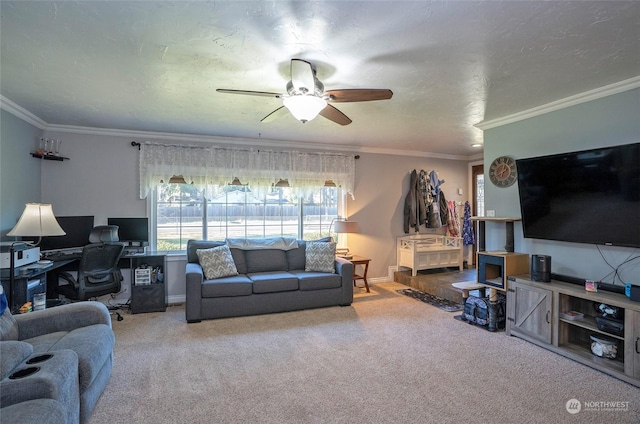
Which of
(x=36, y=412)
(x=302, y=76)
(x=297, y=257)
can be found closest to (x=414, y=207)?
(x=297, y=257)

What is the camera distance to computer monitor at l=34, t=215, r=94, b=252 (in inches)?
149

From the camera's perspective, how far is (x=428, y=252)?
5.57m

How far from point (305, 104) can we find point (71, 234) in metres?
3.54

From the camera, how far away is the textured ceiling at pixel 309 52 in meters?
1.78

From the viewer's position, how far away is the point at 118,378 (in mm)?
2518

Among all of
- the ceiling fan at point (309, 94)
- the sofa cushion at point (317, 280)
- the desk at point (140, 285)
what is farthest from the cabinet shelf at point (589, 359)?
the desk at point (140, 285)

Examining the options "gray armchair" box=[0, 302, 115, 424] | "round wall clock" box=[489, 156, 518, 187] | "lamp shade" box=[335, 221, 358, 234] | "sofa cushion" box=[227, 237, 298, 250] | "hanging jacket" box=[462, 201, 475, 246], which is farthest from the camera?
"hanging jacket" box=[462, 201, 475, 246]

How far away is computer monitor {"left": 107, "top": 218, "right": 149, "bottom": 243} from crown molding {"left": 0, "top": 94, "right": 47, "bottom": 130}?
1.37 m

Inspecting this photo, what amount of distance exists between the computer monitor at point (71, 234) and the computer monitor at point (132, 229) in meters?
0.26

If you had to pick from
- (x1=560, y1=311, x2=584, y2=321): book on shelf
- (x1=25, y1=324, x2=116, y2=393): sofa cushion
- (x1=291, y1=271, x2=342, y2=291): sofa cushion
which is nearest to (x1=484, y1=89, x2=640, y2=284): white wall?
(x1=560, y1=311, x2=584, y2=321): book on shelf

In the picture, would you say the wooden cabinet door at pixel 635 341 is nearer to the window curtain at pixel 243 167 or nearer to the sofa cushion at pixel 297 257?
the sofa cushion at pixel 297 257

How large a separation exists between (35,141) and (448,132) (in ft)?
17.4

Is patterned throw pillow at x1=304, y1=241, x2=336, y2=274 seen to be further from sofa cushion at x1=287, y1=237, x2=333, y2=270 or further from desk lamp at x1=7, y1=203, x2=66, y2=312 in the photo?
desk lamp at x1=7, y1=203, x2=66, y2=312

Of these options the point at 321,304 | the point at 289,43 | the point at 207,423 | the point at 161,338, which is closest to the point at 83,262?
the point at 161,338
